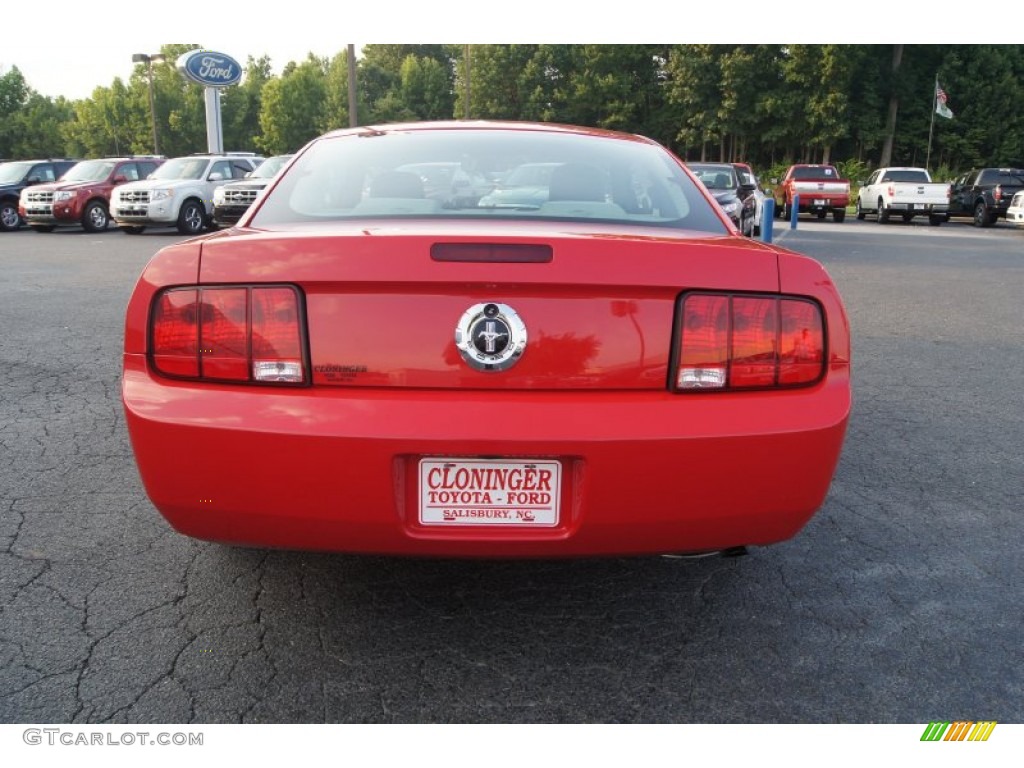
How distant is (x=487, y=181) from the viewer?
3.08 meters

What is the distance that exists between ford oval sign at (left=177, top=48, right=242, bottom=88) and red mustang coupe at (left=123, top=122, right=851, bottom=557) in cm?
3352

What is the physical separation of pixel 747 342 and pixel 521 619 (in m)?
1.09

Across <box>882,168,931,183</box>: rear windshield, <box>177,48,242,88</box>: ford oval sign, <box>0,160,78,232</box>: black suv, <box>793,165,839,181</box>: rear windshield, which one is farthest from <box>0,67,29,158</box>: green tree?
<box>882,168,931,183</box>: rear windshield

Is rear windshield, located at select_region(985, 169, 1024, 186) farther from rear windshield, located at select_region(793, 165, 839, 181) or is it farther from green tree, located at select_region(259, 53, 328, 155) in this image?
green tree, located at select_region(259, 53, 328, 155)

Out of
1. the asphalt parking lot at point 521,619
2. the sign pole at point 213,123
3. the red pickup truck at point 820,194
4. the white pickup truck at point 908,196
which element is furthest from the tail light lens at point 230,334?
the sign pole at point 213,123

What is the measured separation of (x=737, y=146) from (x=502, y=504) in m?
60.4

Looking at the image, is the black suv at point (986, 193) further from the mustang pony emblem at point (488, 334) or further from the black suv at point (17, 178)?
the mustang pony emblem at point (488, 334)

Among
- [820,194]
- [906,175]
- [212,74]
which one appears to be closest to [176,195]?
[212,74]

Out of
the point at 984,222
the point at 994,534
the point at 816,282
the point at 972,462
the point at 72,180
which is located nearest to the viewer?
the point at 816,282

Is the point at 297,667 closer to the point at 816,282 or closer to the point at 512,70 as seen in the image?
the point at 816,282

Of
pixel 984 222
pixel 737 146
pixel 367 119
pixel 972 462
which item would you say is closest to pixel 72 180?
pixel 972 462

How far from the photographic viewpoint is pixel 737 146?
191ft

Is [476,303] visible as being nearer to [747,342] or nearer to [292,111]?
[747,342]

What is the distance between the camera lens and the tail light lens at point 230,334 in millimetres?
2180
